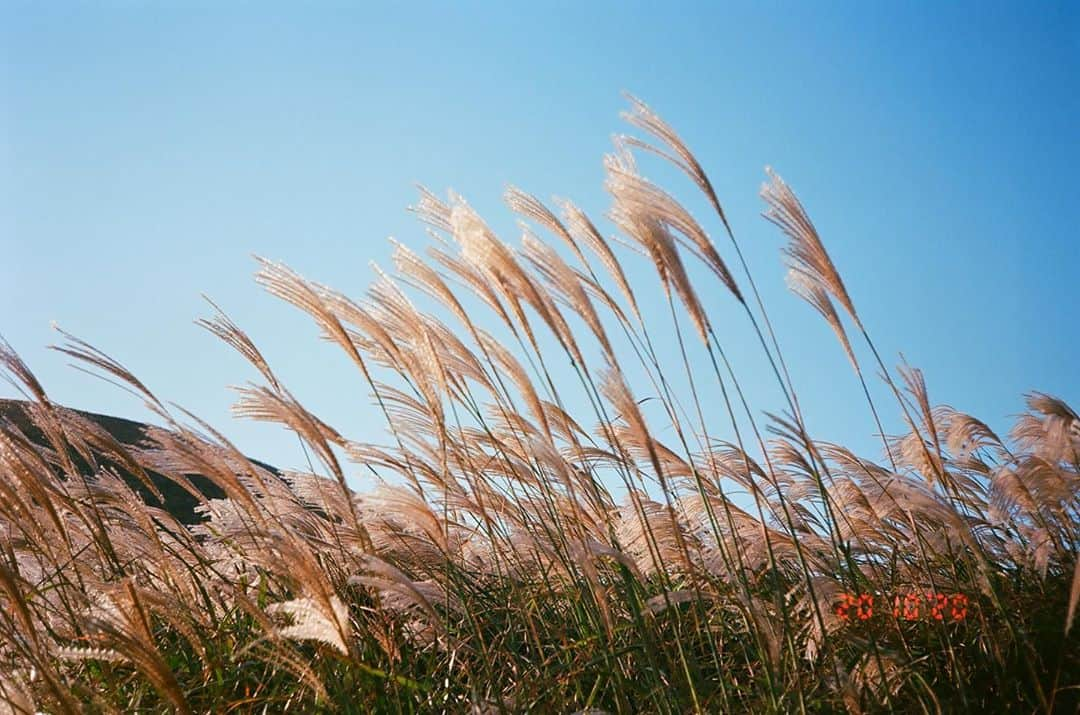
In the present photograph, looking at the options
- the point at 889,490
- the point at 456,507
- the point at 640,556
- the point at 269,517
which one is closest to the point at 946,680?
the point at 889,490

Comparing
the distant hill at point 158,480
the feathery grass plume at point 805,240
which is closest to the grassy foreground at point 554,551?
the feathery grass plume at point 805,240

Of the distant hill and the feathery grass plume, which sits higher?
the distant hill

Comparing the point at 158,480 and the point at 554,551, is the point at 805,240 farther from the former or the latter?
the point at 158,480

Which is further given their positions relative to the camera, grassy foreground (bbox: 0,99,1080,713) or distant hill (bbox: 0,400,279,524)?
distant hill (bbox: 0,400,279,524)

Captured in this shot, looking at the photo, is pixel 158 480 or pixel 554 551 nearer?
pixel 554 551

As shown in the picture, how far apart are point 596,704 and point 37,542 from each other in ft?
6.06
